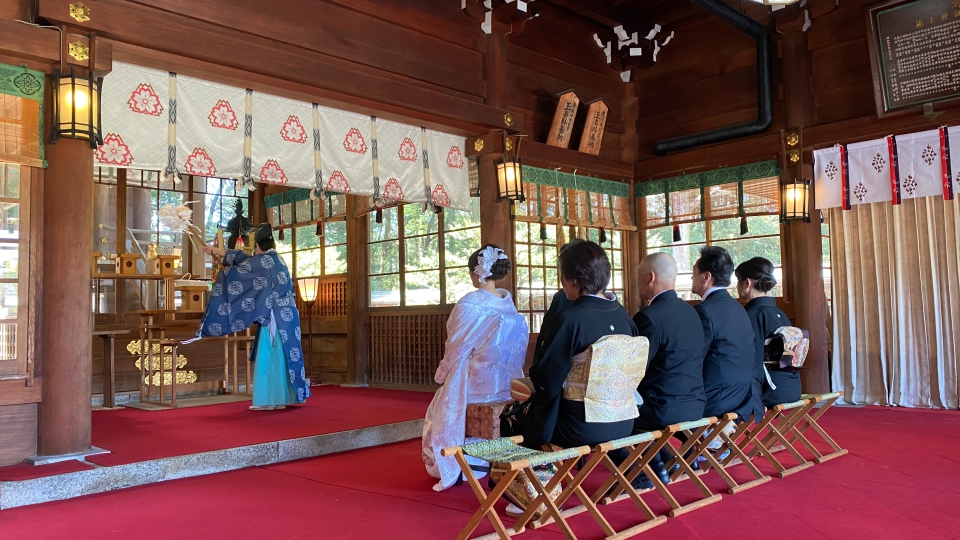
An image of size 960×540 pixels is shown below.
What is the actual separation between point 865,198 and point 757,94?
1555 millimetres

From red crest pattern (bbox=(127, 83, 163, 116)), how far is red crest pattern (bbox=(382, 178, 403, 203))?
1920 mm

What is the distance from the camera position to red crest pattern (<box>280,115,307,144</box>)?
5496 mm

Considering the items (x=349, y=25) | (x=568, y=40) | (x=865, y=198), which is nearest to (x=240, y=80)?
(x=349, y=25)

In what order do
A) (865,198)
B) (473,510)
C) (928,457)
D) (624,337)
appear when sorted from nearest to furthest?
1. (624,337)
2. (473,510)
3. (928,457)
4. (865,198)

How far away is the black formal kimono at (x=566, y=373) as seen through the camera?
2.93 m

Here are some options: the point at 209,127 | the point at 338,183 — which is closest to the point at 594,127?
the point at 338,183

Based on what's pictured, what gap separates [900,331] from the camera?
672 centimetres

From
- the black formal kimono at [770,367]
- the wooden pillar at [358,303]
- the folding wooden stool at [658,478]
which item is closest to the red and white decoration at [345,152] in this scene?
the wooden pillar at [358,303]

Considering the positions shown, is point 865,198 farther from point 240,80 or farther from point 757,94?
point 240,80

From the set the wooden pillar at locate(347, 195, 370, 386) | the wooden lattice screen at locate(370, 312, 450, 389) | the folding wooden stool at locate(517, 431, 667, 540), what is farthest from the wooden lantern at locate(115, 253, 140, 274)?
the folding wooden stool at locate(517, 431, 667, 540)

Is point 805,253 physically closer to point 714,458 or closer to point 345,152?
point 714,458

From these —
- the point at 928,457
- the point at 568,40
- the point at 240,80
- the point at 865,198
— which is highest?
the point at 568,40

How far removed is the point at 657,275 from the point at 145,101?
354 cm

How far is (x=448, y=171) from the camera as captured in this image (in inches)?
265
